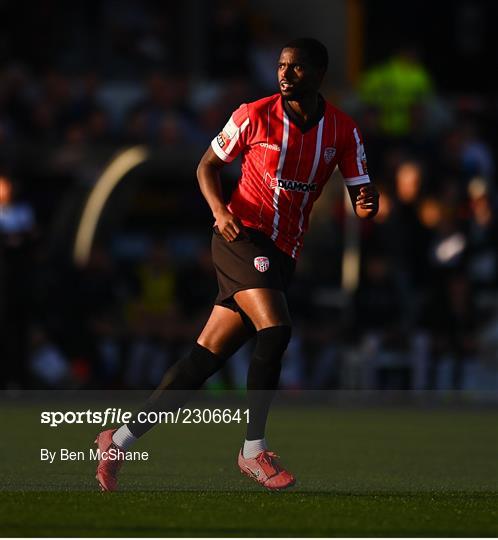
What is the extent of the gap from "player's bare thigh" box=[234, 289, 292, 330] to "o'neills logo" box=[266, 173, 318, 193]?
1.70 feet

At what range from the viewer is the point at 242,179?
348 inches

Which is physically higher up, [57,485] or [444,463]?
[57,485]

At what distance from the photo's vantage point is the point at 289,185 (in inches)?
344

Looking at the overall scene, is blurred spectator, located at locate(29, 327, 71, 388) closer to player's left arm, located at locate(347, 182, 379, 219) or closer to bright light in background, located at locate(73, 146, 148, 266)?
bright light in background, located at locate(73, 146, 148, 266)

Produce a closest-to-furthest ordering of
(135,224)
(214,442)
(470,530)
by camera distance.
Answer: (470,530) < (214,442) < (135,224)

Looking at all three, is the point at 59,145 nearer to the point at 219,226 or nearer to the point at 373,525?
the point at 219,226

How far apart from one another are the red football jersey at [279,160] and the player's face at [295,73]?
157 mm

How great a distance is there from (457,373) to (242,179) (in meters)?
8.83

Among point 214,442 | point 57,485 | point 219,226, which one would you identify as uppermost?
point 219,226

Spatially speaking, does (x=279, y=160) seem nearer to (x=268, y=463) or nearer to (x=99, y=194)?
(x=268, y=463)

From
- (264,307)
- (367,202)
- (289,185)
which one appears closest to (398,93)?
(367,202)

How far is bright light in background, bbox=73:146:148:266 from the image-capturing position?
18.6m

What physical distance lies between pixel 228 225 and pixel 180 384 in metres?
0.83

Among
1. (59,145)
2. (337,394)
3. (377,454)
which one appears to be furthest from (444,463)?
(59,145)
